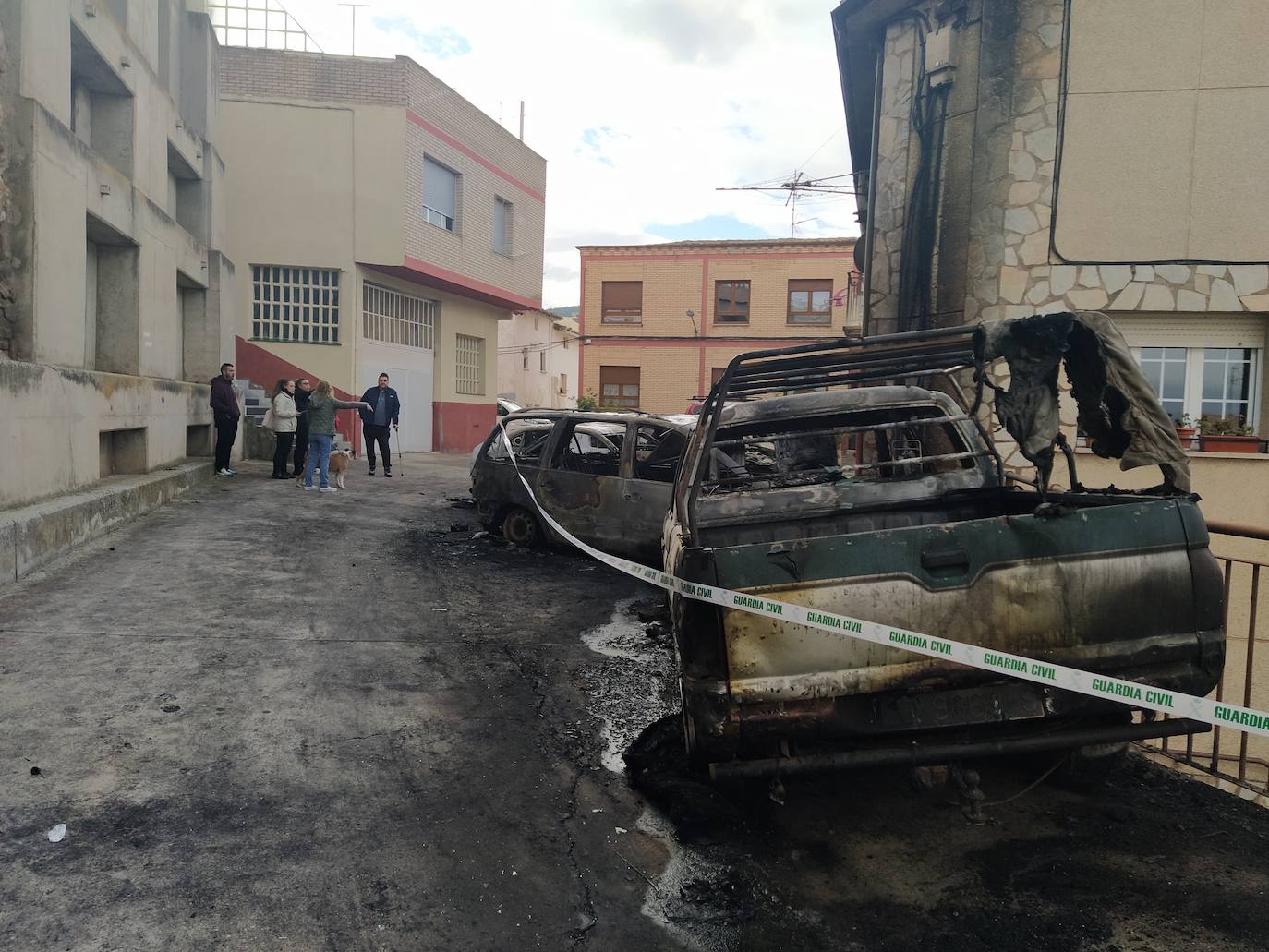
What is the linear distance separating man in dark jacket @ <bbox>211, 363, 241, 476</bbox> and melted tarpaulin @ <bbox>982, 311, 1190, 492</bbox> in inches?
499

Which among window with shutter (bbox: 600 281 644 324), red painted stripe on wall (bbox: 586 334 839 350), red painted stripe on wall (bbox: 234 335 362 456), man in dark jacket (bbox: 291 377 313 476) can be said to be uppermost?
window with shutter (bbox: 600 281 644 324)

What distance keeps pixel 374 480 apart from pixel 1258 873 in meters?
13.9

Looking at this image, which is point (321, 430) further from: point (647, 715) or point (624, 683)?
point (647, 715)

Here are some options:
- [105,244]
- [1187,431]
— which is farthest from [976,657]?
[105,244]

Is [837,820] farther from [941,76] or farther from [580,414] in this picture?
[941,76]

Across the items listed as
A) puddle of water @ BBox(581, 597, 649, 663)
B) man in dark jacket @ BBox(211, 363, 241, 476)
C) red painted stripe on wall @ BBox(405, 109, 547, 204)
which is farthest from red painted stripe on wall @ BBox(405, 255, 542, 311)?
puddle of water @ BBox(581, 597, 649, 663)

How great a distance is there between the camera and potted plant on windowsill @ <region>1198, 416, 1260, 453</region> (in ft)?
27.5

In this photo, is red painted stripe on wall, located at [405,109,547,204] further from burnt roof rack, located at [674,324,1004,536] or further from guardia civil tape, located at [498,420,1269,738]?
guardia civil tape, located at [498,420,1269,738]

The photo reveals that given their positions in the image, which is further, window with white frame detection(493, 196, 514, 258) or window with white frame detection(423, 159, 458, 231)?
window with white frame detection(493, 196, 514, 258)

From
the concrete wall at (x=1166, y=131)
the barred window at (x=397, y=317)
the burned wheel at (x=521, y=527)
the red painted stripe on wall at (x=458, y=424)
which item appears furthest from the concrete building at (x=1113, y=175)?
the red painted stripe on wall at (x=458, y=424)

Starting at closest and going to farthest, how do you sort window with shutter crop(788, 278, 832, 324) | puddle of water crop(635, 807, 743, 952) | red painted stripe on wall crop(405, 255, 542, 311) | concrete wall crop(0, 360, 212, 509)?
puddle of water crop(635, 807, 743, 952) < concrete wall crop(0, 360, 212, 509) < red painted stripe on wall crop(405, 255, 542, 311) < window with shutter crop(788, 278, 832, 324)

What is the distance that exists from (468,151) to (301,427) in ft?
35.6

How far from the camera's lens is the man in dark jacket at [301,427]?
46.5ft

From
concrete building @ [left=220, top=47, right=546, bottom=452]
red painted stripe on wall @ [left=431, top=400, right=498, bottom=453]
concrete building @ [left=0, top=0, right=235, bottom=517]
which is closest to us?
concrete building @ [left=0, top=0, right=235, bottom=517]
